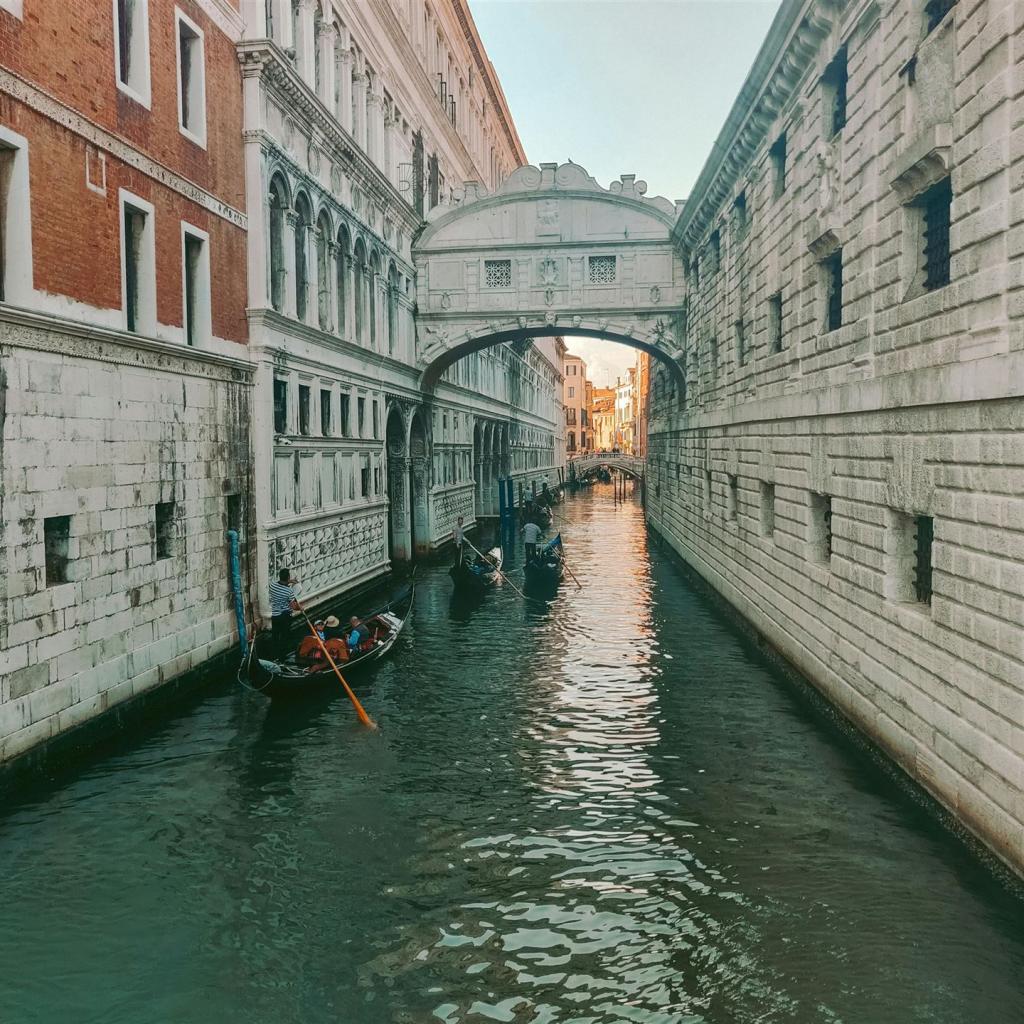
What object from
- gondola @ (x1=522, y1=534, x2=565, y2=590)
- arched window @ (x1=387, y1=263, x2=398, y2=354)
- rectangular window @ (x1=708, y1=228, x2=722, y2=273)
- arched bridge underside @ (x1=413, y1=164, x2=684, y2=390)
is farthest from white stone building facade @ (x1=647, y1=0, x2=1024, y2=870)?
arched window @ (x1=387, y1=263, x2=398, y2=354)

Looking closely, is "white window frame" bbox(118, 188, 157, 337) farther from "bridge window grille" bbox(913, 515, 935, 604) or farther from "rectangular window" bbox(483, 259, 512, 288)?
"rectangular window" bbox(483, 259, 512, 288)

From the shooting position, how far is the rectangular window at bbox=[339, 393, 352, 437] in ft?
64.8

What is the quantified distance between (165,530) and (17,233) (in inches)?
164

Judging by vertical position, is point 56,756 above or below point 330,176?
below

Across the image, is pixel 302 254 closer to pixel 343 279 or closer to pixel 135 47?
pixel 343 279

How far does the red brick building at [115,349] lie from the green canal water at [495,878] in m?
1.32

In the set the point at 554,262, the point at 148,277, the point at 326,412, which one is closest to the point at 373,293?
the point at 326,412

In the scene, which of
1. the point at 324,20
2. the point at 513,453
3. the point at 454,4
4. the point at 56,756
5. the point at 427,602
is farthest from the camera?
the point at 513,453

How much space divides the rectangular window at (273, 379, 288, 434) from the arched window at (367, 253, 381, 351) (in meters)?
5.91

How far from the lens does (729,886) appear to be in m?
7.39

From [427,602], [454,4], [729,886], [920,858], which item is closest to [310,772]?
[729,886]

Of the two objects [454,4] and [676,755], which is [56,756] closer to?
[676,755]

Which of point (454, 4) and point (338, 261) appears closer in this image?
point (338, 261)

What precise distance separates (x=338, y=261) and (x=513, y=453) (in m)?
28.8
